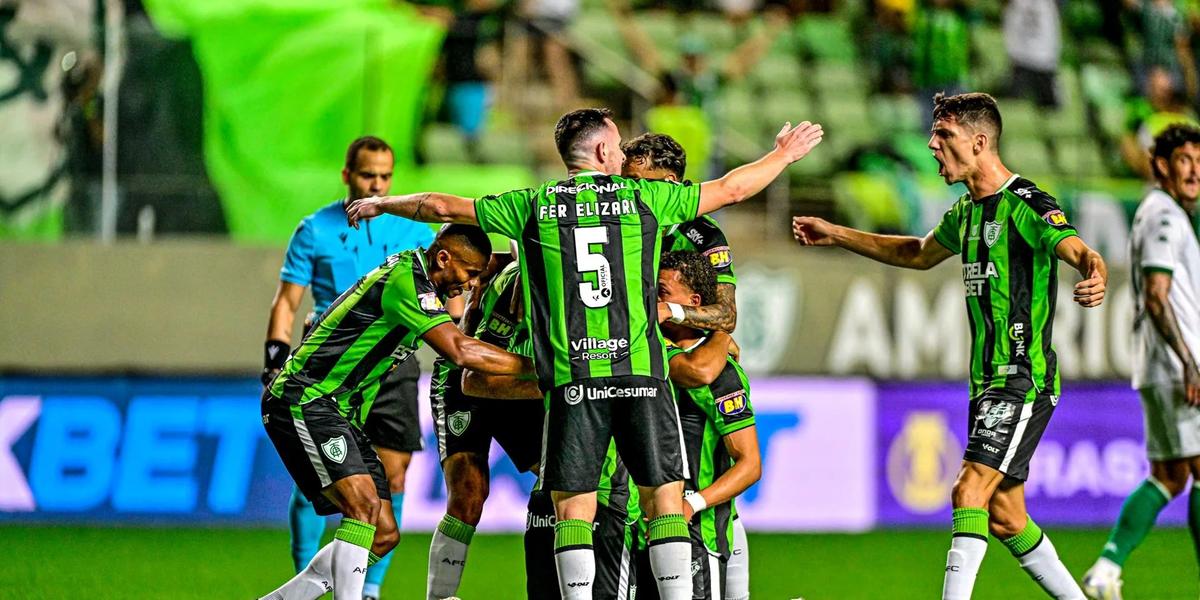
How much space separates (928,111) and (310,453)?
8.11m

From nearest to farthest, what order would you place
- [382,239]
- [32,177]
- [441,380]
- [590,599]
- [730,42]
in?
[590,599] → [441,380] → [382,239] → [32,177] → [730,42]

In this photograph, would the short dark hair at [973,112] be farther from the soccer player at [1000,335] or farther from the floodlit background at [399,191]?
the floodlit background at [399,191]

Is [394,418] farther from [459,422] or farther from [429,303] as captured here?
[429,303]

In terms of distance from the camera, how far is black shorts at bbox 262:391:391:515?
5766mm

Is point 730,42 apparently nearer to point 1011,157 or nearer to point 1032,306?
point 1011,157

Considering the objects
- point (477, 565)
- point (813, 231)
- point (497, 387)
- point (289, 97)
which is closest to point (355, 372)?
point (497, 387)

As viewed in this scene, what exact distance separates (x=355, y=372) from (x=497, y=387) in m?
0.58

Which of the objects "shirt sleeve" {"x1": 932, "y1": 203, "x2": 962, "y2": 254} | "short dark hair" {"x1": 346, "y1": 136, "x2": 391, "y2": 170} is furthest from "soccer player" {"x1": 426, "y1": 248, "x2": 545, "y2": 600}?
"shirt sleeve" {"x1": 932, "y1": 203, "x2": 962, "y2": 254}

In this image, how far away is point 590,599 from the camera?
531 cm

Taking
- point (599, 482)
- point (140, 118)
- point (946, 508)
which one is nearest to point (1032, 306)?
point (599, 482)

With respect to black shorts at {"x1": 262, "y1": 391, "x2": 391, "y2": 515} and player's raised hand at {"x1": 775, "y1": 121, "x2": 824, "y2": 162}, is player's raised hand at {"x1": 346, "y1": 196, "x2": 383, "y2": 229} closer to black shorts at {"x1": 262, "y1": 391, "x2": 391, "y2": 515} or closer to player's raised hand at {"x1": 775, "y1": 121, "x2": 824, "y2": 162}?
black shorts at {"x1": 262, "y1": 391, "x2": 391, "y2": 515}

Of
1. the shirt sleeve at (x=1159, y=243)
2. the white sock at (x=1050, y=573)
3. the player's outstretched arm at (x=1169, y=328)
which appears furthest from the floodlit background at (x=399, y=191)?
the white sock at (x=1050, y=573)

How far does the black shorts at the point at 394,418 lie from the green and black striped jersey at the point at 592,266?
185 centimetres

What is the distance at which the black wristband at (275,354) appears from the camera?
281 inches
